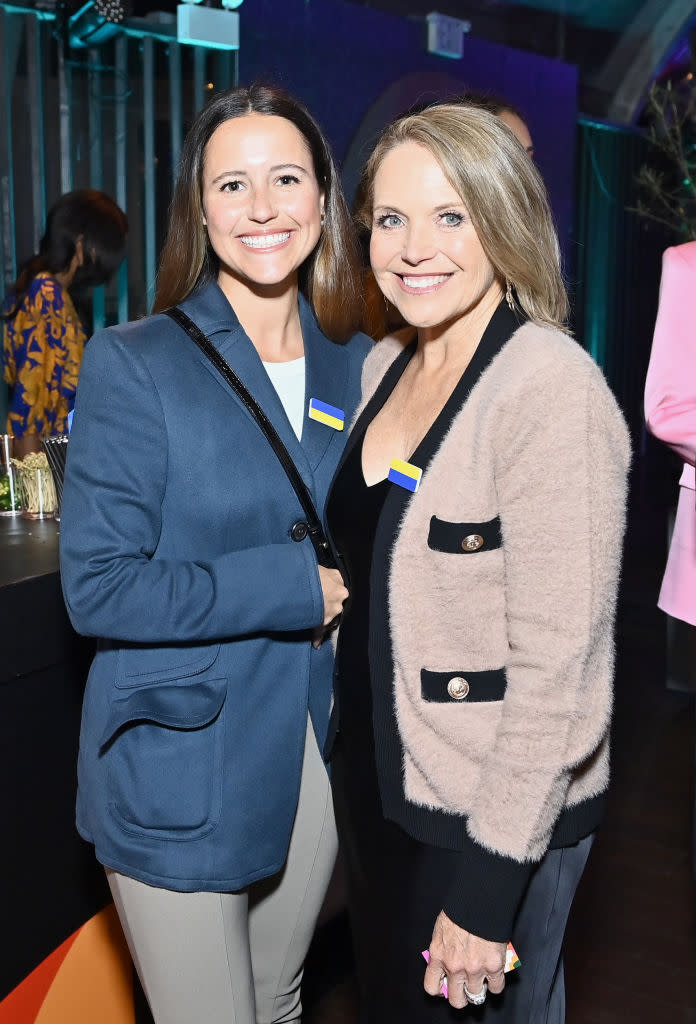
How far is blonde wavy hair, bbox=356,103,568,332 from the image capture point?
149 centimetres

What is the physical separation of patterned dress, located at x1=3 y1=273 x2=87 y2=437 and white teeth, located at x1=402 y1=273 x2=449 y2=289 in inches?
122

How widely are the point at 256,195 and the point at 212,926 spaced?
1172 millimetres

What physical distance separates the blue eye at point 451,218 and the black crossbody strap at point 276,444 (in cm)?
42

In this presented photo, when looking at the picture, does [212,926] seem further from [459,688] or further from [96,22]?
[96,22]

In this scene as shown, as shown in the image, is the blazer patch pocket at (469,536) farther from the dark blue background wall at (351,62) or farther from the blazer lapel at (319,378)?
the dark blue background wall at (351,62)

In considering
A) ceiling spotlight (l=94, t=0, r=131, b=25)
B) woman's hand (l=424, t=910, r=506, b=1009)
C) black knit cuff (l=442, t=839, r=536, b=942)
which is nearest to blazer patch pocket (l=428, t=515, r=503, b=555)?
black knit cuff (l=442, t=839, r=536, b=942)

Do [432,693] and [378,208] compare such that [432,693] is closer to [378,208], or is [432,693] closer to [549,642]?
[549,642]

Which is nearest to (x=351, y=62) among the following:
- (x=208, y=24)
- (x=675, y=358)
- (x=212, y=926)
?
(x=208, y=24)

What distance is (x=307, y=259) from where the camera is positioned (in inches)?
82.0

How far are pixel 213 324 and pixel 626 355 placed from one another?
10.1 metres

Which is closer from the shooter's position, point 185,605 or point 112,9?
point 185,605

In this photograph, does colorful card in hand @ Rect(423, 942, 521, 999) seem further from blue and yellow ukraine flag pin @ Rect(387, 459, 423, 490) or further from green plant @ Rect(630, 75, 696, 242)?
green plant @ Rect(630, 75, 696, 242)

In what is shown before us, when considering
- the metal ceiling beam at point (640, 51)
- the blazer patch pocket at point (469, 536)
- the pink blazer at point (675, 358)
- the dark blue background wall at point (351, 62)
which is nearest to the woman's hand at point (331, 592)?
the blazer patch pocket at point (469, 536)

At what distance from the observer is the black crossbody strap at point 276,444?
5.65 ft
